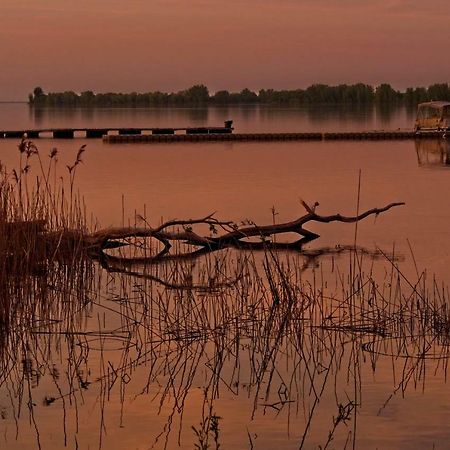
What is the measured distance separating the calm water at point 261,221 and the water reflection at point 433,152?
114 millimetres

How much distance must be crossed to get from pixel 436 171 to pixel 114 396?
31.9 meters

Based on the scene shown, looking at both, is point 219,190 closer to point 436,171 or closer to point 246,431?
point 436,171

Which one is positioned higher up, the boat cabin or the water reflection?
the boat cabin

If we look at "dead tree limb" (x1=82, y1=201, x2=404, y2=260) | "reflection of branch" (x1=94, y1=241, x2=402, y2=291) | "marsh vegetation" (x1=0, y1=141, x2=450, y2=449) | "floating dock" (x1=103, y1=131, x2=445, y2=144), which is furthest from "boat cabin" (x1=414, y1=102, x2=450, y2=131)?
"marsh vegetation" (x1=0, y1=141, x2=450, y2=449)

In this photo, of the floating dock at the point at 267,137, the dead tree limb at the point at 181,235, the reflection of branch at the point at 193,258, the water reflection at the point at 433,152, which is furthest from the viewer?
the floating dock at the point at 267,137

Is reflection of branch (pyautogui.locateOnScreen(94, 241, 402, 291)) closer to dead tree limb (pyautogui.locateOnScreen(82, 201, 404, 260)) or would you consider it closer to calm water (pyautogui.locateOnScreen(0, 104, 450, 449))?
dead tree limb (pyautogui.locateOnScreen(82, 201, 404, 260))

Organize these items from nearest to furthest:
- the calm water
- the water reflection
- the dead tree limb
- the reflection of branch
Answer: the calm water
the reflection of branch
the dead tree limb
the water reflection

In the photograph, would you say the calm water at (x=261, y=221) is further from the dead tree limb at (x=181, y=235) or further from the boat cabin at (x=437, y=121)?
the boat cabin at (x=437, y=121)

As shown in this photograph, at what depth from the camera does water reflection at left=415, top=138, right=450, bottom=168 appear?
140 ft

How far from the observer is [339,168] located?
136ft

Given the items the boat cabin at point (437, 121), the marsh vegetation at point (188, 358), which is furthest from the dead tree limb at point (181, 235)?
the boat cabin at point (437, 121)

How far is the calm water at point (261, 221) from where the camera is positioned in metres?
7.34

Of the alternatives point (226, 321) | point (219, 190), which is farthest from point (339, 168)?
point (226, 321)

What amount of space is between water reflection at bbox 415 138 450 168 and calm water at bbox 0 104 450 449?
11cm
